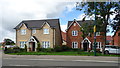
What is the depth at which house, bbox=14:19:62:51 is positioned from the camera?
107 ft

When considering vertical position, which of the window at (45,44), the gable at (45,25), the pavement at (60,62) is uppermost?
the gable at (45,25)

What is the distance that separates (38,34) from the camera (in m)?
33.8

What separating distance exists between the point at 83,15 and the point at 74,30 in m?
12.7

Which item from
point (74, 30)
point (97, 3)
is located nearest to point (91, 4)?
point (97, 3)

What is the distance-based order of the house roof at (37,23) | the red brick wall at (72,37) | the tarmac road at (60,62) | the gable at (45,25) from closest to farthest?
the tarmac road at (60,62), the gable at (45,25), the red brick wall at (72,37), the house roof at (37,23)

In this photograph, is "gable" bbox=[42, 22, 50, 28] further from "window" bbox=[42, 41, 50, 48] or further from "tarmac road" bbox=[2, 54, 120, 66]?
"tarmac road" bbox=[2, 54, 120, 66]

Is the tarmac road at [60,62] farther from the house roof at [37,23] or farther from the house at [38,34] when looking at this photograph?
the house roof at [37,23]

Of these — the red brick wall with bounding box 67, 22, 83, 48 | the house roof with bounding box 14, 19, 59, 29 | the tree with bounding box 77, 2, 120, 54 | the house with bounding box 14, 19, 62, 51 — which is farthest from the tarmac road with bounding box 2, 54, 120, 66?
the house roof with bounding box 14, 19, 59, 29

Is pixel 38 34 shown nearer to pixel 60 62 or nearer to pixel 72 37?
pixel 72 37

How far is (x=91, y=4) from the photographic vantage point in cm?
2055

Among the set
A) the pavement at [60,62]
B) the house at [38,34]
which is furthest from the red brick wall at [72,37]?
→ the pavement at [60,62]

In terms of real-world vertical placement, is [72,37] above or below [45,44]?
above

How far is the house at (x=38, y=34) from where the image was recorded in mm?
32763

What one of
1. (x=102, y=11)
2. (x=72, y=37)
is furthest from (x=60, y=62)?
(x=72, y=37)
